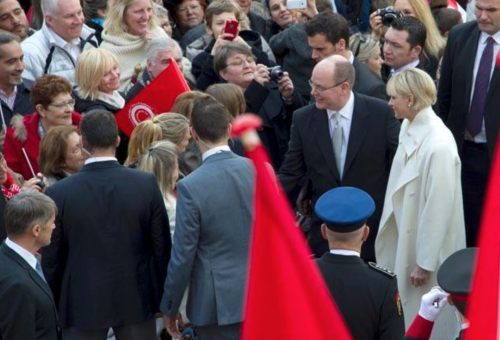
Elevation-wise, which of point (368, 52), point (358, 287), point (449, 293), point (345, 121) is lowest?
point (368, 52)

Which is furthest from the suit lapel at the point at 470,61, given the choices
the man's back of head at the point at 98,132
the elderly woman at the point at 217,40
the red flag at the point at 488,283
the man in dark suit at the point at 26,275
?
the red flag at the point at 488,283

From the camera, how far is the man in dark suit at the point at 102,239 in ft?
21.4

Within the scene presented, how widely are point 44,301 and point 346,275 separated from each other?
1.62 metres

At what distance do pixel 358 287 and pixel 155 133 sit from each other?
248cm

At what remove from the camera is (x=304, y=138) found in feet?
26.5

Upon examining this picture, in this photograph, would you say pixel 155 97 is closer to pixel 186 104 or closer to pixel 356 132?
pixel 186 104

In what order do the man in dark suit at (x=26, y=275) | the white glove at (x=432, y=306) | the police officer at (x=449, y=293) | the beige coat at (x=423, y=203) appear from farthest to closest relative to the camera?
1. the beige coat at (x=423, y=203)
2. the man in dark suit at (x=26, y=275)
3. the white glove at (x=432, y=306)
4. the police officer at (x=449, y=293)

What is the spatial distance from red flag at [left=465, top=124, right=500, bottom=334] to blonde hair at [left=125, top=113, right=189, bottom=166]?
15.9ft

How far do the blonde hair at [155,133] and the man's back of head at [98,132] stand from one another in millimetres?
775

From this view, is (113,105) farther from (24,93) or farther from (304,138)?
→ (304,138)

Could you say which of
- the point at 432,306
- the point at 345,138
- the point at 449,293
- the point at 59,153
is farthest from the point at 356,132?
the point at 449,293

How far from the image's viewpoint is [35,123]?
804 cm

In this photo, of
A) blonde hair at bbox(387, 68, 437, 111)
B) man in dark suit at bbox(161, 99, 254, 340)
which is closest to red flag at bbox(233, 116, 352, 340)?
man in dark suit at bbox(161, 99, 254, 340)

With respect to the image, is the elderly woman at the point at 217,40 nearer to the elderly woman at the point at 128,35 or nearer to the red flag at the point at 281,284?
the elderly woman at the point at 128,35
